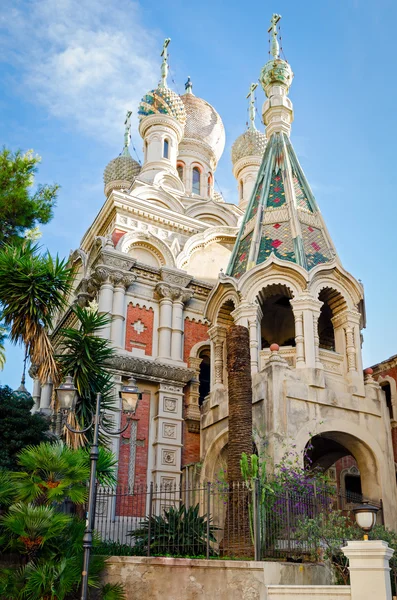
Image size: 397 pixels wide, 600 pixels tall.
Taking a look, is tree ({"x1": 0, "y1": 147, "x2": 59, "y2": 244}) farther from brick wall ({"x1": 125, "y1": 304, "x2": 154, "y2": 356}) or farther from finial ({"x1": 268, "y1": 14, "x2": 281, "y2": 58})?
finial ({"x1": 268, "y1": 14, "x2": 281, "y2": 58})

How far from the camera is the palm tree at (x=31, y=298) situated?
13.1 meters

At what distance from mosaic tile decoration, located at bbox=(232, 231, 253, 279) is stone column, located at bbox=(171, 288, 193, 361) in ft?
7.30

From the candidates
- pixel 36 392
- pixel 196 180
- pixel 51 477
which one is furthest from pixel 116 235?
pixel 51 477

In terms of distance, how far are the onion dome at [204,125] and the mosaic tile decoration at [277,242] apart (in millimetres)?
12885

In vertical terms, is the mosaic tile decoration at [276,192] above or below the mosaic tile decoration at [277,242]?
above

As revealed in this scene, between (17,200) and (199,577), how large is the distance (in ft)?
29.5

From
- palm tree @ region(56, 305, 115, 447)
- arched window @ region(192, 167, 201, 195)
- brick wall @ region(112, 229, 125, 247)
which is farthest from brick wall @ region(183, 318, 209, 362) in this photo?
arched window @ region(192, 167, 201, 195)

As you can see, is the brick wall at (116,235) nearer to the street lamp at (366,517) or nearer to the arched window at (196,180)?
the arched window at (196,180)

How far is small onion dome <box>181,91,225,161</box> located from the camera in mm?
31156

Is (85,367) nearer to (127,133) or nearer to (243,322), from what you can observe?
(243,322)

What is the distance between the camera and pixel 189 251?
22.1m

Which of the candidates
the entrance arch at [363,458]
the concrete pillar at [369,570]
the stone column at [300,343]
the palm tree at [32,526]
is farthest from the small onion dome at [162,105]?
the concrete pillar at [369,570]

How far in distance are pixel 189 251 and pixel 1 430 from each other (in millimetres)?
9285

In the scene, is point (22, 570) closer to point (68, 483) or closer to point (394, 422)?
point (68, 483)
